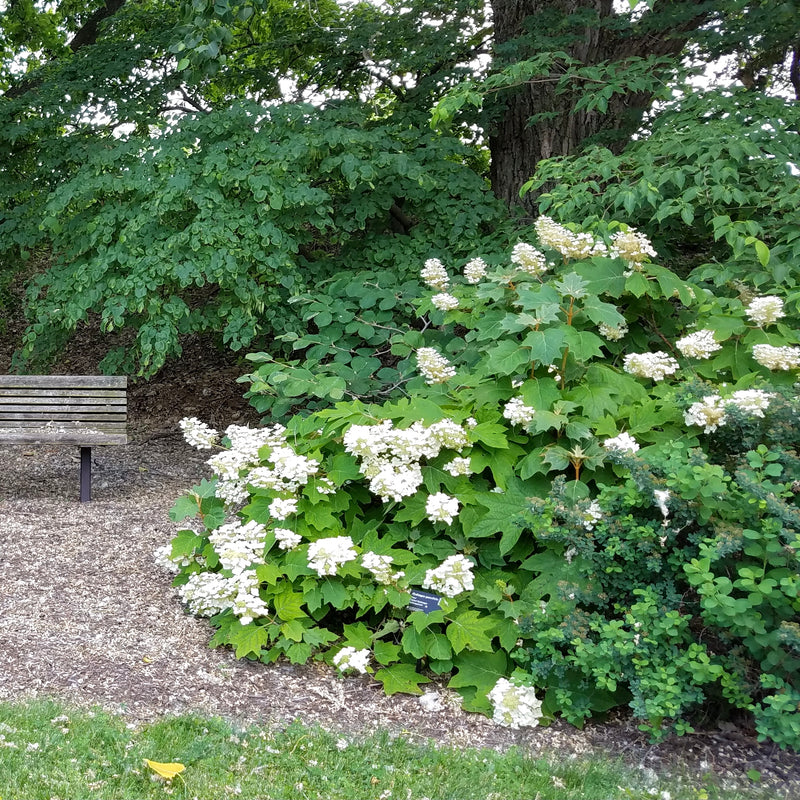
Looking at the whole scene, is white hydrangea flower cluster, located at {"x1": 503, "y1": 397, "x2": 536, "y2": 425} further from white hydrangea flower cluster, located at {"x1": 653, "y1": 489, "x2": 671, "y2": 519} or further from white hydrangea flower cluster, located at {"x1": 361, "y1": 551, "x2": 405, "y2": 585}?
white hydrangea flower cluster, located at {"x1": 361, "y1": 551, "x2": 405, "y2": 585}

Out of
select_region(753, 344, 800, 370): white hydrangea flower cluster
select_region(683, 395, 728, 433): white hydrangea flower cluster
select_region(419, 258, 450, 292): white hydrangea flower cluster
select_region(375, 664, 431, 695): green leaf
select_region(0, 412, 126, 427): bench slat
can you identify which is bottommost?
select_region(375, 664, 431, 695): green leaf

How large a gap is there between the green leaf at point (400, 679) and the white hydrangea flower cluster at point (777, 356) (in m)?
1.90

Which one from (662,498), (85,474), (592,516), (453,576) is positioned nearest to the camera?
(662,498)

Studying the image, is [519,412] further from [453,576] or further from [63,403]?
[63,403]

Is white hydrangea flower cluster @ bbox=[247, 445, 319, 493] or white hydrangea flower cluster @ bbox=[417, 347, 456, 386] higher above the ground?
white hydrangea flower cluster @ bbox=[417, 347, 456, 386]

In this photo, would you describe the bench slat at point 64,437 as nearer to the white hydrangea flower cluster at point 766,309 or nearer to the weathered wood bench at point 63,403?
the weathered wood bench at point 63,403

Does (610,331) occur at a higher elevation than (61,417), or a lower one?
higher

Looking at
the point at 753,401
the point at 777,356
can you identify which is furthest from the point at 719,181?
the point at 753,401

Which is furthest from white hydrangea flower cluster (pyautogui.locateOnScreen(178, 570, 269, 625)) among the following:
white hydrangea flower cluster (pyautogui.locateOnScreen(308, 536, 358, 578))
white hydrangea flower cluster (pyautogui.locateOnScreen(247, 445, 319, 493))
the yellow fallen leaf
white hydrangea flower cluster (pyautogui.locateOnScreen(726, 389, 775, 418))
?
white hydrangea flower cluster (pyautogui.locateOnScreen(726, 389, 775, 418))

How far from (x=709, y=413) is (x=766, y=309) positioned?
76 centimetres

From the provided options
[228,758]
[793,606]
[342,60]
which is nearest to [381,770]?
[228,758]

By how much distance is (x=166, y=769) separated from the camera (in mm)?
2359

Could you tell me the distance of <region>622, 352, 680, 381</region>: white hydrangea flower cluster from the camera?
3.40 meters

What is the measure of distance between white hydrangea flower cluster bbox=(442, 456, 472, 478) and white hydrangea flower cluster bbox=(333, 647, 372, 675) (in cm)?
82
